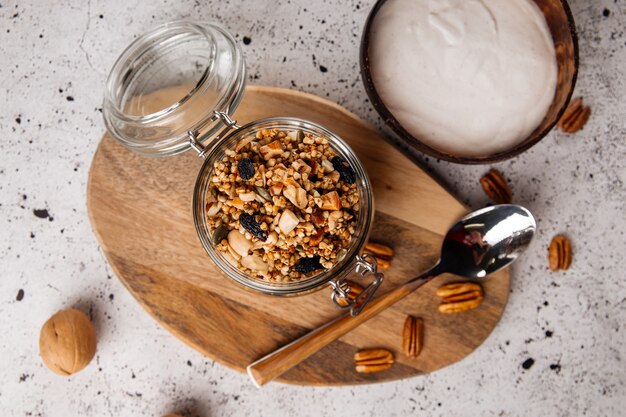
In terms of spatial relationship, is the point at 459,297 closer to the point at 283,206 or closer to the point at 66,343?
the point at 283,206

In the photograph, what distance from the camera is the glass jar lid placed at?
2.95 feet

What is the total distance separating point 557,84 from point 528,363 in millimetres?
582

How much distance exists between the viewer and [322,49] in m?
1.12

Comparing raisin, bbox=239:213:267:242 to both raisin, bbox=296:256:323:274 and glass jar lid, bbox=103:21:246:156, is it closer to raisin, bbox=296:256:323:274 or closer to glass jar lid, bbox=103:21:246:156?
raisin, bbox=296:256:323:274

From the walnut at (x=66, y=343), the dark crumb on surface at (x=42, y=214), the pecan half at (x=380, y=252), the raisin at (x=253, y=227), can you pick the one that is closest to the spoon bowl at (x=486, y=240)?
the pecan half at (x=380, y=252)

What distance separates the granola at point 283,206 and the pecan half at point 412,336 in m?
0.26

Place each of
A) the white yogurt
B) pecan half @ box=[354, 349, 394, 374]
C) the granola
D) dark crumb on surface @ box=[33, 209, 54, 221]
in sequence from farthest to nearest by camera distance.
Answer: dark crumb on surface @ box=[33, 209, 54, 221]
pecan half @ box=[354, 349, 394, 374]
the white yogurt
the granola

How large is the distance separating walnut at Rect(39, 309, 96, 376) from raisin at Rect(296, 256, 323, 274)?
53cm

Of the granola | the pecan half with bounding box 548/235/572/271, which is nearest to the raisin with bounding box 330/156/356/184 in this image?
the granola

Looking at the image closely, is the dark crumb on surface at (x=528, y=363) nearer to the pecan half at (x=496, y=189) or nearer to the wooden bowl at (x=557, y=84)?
the pecan half at (x=496, y=189)

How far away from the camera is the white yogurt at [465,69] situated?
3.10ft

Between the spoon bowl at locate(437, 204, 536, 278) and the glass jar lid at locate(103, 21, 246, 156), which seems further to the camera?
the spoon bowl at locate(437, 204, 536, 278)

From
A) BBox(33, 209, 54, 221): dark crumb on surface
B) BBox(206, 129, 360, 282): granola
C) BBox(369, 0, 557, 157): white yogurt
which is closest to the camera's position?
BBox(206, 129, 360, 282): granola

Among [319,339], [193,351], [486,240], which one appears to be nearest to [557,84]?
[486,240]
